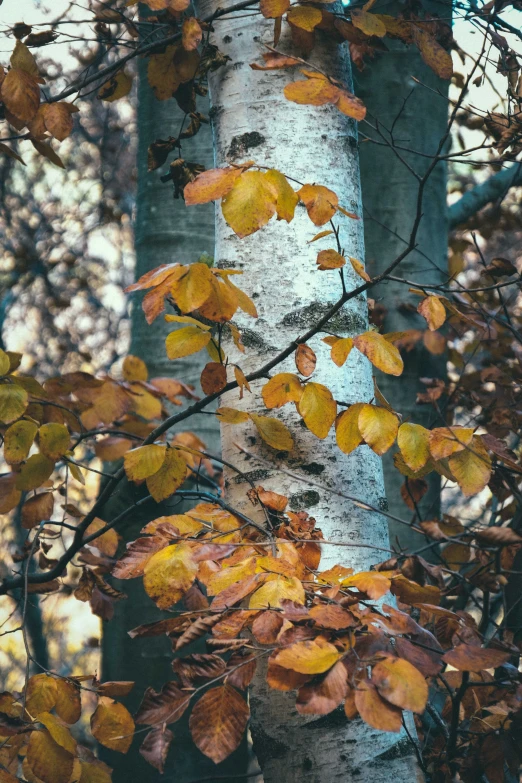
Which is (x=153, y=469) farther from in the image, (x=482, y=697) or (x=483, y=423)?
(x=483, y=423)

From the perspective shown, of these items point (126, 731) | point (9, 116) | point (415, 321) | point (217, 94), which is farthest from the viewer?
point (415, 321)

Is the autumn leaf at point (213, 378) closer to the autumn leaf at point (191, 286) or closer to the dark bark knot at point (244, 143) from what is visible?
the autumn leaf at point (191, 286)

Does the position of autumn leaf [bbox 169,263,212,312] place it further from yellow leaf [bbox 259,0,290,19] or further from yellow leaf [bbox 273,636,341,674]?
yellow leaf [bbox 259,0,290,19]

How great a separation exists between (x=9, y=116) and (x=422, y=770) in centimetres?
169

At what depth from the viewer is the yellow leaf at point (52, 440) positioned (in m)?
1.41

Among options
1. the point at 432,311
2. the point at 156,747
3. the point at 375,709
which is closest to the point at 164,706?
the point at 156,747

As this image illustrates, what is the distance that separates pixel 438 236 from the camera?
287 cm

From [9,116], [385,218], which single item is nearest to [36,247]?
[385,218]

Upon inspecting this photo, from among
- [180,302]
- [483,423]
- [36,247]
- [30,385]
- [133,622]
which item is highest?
[36,247]

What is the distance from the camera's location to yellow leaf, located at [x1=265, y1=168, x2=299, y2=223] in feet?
3.29

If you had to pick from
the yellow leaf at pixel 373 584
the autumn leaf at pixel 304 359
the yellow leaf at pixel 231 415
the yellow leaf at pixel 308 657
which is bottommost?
the yellow leaf at pixel 308 657

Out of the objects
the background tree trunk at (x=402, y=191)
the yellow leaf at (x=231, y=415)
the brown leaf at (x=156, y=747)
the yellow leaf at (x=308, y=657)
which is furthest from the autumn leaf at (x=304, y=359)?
the background tree trunk at (x=402, y=191)

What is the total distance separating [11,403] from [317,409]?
64cm

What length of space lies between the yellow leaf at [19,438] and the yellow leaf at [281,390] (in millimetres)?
581
